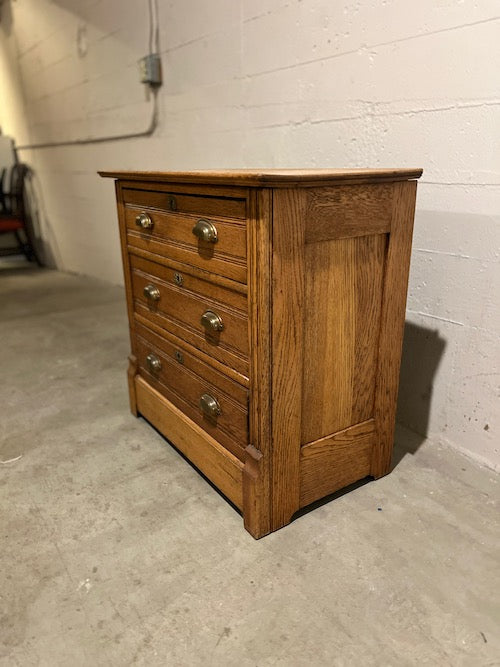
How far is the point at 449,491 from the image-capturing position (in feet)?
4.64

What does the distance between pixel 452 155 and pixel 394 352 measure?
63 centimetres

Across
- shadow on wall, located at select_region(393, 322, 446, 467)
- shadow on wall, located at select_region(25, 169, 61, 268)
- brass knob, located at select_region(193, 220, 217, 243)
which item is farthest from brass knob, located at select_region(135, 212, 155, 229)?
shadow on wall, located at select_region(25, 169, 61, 268)

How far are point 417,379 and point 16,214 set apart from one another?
476cm

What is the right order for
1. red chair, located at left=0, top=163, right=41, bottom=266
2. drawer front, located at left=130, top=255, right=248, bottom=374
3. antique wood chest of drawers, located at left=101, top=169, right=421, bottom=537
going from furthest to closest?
red chair, located at left=0, top=163, right=41, bottom=266 < drawer front, located at left=130, top=255, right=248, bottom=374 < antique wood chest of drawers, located at left=101, top=169, right=421, bottom=537

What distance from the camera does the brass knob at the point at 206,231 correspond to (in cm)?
116

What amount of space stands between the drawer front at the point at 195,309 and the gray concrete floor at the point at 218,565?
1.46 feet

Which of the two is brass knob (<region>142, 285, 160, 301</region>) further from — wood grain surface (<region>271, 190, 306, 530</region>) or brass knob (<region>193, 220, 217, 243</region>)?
wood grain surface (<region>271, 190, 306, 530</region>)

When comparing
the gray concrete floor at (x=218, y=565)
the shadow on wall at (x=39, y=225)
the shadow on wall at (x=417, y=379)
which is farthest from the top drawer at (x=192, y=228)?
the shadow on wall at (x=39, y=225)

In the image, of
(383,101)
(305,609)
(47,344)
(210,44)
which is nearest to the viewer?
(305,609)

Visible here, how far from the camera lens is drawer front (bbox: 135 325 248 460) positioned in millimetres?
1251

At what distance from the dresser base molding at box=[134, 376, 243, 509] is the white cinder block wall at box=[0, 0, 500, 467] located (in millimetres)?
770

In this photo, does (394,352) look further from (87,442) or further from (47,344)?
(47,344)

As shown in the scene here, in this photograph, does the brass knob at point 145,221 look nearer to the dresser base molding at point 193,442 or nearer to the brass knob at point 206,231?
the brass knob at point 206,231

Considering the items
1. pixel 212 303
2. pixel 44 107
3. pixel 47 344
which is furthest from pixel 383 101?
pixel 44 107
